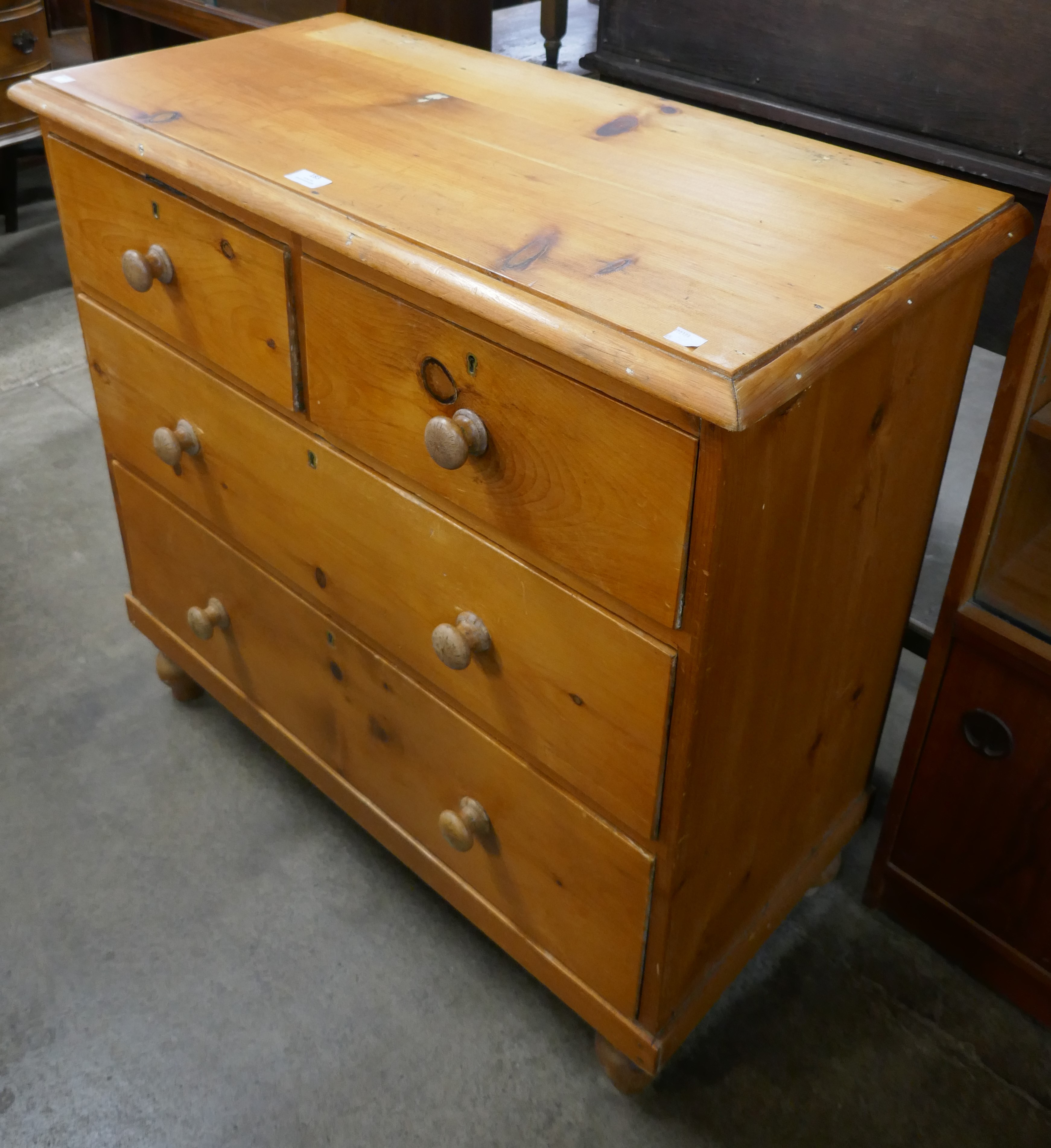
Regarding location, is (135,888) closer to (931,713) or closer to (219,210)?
(219,210)

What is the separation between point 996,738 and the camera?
1.16 m

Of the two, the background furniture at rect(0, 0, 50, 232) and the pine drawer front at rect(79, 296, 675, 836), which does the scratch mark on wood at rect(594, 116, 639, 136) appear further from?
the background furniture at rect(0, 0, 50, 232)

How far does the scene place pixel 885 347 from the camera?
84cm

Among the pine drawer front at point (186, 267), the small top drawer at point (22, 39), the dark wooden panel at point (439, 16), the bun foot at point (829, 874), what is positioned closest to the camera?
the pine drawer front at point (186, 267)

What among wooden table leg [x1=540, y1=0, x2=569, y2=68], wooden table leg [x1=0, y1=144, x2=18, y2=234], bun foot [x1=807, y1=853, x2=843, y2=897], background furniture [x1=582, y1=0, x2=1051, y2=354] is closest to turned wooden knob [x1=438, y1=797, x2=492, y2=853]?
bun foot [x1=807, y1=853, x2=843, y2=897]

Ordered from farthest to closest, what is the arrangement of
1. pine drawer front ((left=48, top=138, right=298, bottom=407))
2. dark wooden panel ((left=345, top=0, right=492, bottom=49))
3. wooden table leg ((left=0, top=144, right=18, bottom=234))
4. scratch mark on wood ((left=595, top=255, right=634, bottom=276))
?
wooden table leg ((left=0, top=144, right=18, bottom=234)) → dark wooden panel ((left=345, top=0, right=492, bottom=49)) → pine drawer front ((left=48, top=138, right=298, bottom=407)) → scratch mark on wood ((left=595, top=255, right=634, bottom=276))

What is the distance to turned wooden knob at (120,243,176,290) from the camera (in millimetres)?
1077

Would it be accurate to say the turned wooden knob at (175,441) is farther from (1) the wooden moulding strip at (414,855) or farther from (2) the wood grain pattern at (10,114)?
(2) the wood grain pattern at (10,114)

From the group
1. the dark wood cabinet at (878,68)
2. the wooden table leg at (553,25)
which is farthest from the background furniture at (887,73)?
the wooden table leg at (553,25)

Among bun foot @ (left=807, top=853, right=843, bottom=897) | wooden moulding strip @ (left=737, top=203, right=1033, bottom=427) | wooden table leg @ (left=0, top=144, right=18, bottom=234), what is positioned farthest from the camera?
wooden table leg @ (left=0, top=144, right=18, bottom=234)

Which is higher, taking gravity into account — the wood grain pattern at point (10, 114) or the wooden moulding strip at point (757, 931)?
the wood grain pattern at point (10, 114)

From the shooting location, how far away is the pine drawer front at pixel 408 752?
3.40 feet

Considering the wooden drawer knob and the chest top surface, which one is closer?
the chest top surface

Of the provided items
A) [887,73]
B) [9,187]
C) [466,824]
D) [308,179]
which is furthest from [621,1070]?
[9,187]
